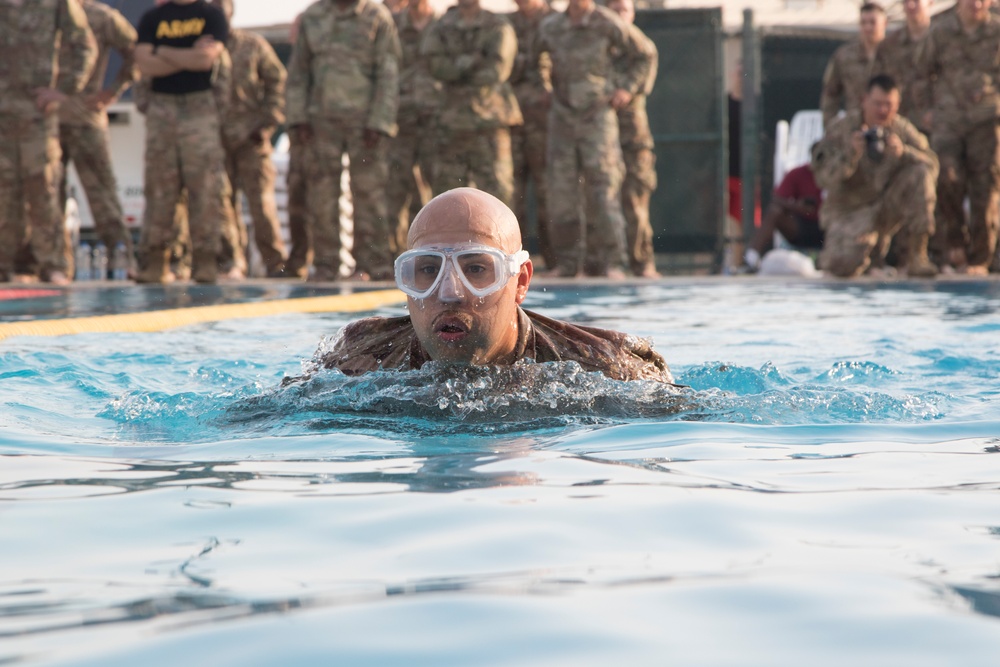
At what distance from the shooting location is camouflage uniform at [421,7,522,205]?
1134cm

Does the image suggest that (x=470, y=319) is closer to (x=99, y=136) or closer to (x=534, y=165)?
(x=99, y=136)

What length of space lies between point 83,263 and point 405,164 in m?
6.28

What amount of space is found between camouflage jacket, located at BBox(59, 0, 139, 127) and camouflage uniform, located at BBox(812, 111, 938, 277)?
5.85 m

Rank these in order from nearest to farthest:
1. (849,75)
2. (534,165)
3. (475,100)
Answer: (475,100) → (849,75) → (534,165)

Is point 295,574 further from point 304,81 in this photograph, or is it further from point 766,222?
point 766,222

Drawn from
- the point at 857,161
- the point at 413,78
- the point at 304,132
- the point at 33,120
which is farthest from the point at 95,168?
the point at 857,161

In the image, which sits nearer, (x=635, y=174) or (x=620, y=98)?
(x=620, y=98)

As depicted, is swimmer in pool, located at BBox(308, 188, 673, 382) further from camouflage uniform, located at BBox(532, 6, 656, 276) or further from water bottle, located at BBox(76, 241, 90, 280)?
water bottle, located at BBox(76, 241, 90, 280)

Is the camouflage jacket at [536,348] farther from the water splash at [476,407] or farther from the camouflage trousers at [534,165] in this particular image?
the camouflage trousers at [534,165]

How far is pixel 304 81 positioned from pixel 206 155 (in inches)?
53.8

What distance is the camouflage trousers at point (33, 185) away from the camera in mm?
11023

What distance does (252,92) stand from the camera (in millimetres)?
12469

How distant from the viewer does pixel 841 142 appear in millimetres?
11281

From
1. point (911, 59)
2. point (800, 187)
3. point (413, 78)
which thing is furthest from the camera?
point (800, 187)
